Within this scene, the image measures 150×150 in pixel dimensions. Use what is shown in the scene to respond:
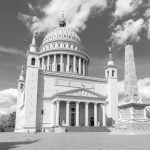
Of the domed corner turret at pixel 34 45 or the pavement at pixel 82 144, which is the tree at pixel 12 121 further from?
the pavement at pixel 82 144

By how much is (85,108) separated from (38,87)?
1311 cm

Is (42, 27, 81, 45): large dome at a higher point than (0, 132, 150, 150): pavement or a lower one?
higher

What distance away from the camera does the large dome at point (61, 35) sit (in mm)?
81438

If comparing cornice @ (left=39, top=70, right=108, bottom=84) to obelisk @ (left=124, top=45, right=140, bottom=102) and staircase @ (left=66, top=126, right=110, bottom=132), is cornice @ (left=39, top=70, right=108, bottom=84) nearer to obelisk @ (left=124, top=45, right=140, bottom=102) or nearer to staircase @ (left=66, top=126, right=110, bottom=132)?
staircase @ (left=66, top=126, right=110, bottom=132)

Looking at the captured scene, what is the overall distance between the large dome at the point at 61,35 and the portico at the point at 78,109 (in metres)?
32.2

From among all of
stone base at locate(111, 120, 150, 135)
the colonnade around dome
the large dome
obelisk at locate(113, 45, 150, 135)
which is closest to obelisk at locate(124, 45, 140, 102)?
obelisk at locate(113, 45, 150, 135)

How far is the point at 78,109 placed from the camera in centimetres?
5344

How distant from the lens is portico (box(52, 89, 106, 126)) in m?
52.3

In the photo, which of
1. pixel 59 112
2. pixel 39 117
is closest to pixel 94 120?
pixel 59 112

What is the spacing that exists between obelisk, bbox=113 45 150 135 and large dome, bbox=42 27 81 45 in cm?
5538

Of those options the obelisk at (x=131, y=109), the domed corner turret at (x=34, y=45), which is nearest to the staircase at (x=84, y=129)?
the obelisk at (x=131, y=109)

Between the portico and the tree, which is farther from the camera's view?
the tree

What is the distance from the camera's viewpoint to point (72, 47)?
7962cm

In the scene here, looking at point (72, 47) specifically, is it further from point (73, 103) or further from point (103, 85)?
point (73, 103)
